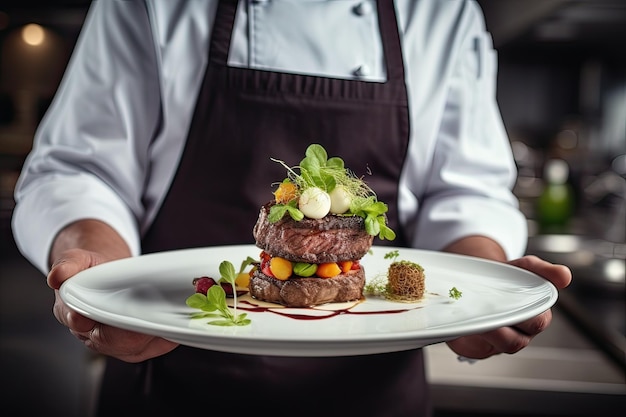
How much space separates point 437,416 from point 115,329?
1.55m

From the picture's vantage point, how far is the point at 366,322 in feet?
3.55

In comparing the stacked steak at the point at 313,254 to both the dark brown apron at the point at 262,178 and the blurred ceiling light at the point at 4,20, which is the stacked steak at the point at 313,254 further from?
the blurred ceiling light at the point at 4,20

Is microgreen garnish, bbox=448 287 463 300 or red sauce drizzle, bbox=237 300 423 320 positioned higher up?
microgreen garnish, bbox=448 287 463 300

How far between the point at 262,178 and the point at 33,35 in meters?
4.90

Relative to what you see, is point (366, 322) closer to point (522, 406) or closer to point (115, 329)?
point (115, 329)

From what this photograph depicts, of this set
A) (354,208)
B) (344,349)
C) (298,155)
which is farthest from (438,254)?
(344,349)

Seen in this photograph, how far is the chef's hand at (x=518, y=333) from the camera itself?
3.84 ft

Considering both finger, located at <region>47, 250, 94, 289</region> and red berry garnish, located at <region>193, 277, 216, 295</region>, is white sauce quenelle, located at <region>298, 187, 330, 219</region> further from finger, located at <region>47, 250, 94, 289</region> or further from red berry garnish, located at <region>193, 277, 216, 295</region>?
finger, located at <region>47, 250, 94, 289</region>

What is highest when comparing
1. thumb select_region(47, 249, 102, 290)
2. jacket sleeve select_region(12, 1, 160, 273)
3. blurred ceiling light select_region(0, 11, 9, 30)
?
blurred ceiling light select_region(0, 11, 9, 30)

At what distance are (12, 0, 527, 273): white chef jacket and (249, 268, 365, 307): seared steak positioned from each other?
426 mm

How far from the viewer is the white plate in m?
0.90

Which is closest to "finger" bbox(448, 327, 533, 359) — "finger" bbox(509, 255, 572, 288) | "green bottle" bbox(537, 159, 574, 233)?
"finger" bbox(509, 255, 572, 288)

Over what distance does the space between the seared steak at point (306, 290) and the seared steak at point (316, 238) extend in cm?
4

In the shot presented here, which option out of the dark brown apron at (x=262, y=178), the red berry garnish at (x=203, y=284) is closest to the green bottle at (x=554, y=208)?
the dark brown apron at (x=262, y=178)
